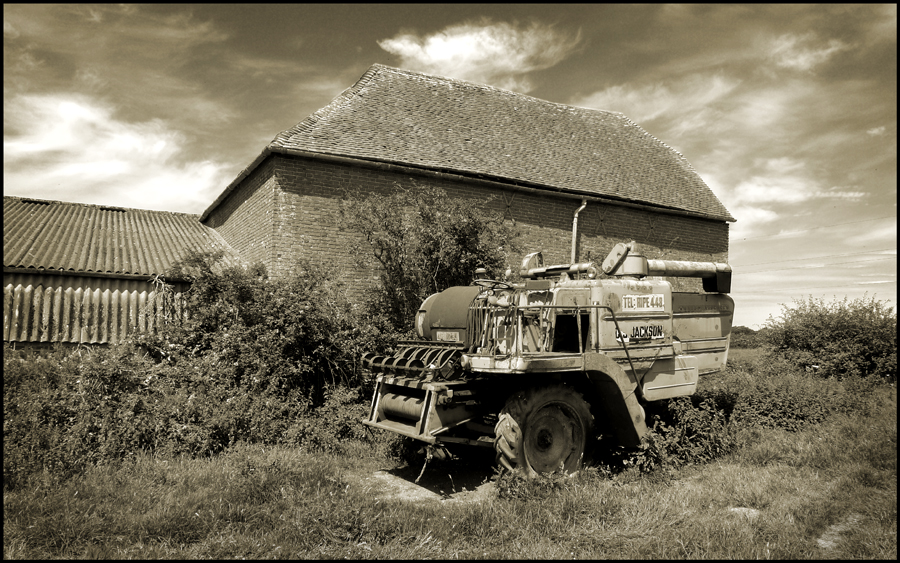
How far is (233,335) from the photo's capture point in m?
9.52

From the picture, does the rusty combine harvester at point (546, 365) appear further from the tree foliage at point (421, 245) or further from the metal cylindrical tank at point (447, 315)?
the tree foliage at point (421, 245)

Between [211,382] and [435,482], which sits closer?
[435,482]

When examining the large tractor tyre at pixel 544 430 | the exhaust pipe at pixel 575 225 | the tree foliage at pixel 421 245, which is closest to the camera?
the large tractor tyre at pixel 544 430

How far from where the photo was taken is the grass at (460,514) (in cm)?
470

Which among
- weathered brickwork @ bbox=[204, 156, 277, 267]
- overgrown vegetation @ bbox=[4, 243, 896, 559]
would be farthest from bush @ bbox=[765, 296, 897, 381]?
weathered brickwork @ bbox=[204, 156, 277, 267]

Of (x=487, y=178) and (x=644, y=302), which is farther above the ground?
(x=487, y=178)

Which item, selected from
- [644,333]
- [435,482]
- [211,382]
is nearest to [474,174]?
[644,333]

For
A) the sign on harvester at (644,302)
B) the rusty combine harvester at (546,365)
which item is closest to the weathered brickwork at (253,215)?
the rusty combine harvester at (546,365)

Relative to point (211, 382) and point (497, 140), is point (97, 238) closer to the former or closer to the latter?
point (211, 382)

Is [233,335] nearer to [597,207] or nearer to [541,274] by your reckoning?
[541,274]

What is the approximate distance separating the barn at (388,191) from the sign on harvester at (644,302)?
22.5 ft

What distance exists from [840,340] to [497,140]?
391 inches

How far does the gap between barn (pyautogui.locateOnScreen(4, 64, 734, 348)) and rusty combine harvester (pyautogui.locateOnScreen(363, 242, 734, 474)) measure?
573cm

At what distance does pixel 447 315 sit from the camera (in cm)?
830
